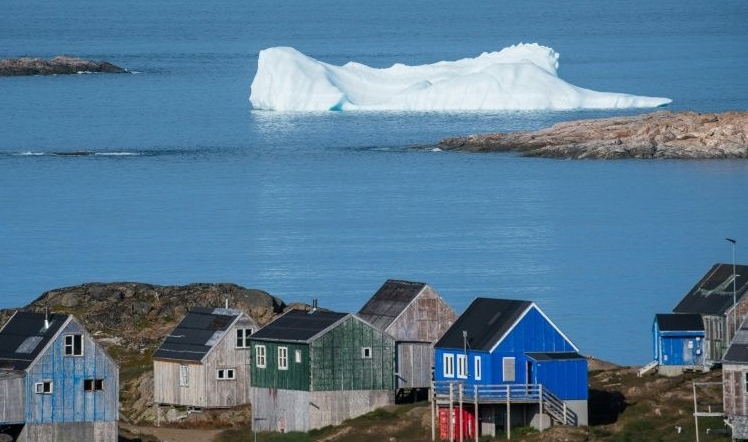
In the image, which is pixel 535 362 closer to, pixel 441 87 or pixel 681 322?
pixel 681 322

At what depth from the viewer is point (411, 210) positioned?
300 ft

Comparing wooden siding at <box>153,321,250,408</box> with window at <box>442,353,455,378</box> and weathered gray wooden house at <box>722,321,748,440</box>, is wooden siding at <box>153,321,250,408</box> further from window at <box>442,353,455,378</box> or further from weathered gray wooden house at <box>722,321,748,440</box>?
weathered gray wooden house at <box>722,321,748,440</box>

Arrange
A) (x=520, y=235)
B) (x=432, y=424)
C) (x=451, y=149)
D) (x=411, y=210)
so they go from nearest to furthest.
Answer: (x=432, y=424), (x=520, y=235), (x=411, y=210), (x=451, y=149)

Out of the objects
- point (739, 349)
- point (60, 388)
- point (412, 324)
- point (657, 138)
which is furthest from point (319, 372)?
point (657, 138)

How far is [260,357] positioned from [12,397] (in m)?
5.70

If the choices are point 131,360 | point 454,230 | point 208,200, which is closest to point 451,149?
point 208,200

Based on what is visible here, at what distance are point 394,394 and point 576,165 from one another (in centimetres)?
6345

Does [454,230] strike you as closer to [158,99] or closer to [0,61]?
[158,99]

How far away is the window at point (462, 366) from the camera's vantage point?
42.0 m

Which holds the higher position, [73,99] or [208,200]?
[73,99]

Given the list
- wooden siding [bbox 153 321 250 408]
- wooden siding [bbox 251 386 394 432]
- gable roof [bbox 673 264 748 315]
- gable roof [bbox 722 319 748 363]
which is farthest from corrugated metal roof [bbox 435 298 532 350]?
gable roof [bbox 673 264 748 315]

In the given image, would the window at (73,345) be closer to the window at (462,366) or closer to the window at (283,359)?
the window at (283,359)

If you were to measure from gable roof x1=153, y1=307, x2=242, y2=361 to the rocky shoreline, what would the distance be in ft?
205

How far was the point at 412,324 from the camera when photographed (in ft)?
149
